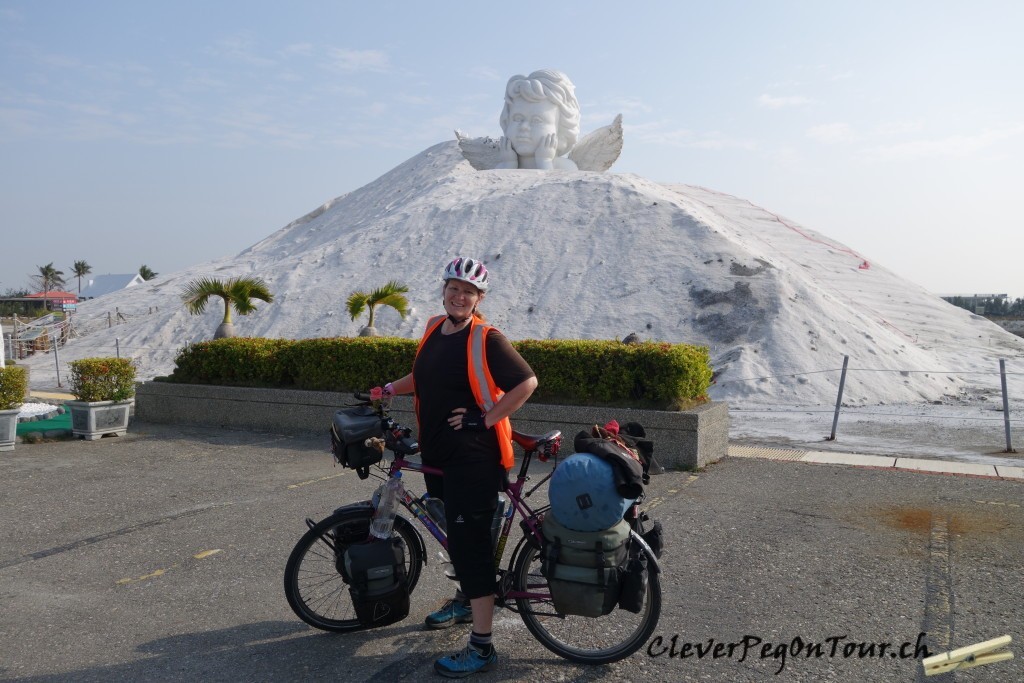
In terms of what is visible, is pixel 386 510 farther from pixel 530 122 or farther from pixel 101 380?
pixel 530 122

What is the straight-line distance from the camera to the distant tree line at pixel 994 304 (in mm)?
42406

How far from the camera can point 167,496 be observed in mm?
7180

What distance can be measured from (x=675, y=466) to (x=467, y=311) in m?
5.12

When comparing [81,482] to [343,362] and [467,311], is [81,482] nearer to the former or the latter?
[343,362]

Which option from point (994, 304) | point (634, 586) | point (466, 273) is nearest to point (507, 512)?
point (634, 586)

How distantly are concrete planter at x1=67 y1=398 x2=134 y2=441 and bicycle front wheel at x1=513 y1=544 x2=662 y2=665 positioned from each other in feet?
26.4

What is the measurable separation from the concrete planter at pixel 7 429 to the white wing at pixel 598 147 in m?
29.8

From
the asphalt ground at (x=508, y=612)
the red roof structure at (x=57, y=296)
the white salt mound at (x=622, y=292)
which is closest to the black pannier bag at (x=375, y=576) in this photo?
the asphalt ground at (x=508, y=612)

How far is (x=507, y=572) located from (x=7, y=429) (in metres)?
7.94

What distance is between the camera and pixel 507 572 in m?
3.99

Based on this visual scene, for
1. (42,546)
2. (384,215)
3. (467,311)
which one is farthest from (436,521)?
(384,215)

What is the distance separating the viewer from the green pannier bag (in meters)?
3.57

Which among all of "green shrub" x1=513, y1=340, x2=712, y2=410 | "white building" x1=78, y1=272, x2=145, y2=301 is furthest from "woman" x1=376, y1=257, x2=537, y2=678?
"white building" x1=78, y1=272, x2=145, y2=301

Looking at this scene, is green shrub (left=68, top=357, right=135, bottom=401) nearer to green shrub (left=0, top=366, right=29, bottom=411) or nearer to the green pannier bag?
green shrub (left=0, top=366, right=29, bottom=411)
